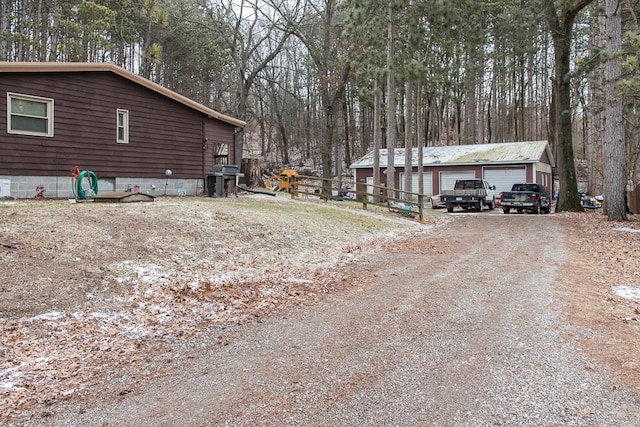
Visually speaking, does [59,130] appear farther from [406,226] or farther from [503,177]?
[503,177]

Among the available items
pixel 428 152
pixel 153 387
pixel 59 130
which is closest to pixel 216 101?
pixel 428 152

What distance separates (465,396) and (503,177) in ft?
93.4

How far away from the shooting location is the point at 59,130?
13391 mm

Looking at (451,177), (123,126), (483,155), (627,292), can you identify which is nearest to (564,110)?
(483,155)

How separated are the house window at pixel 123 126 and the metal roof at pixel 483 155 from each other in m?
17.3

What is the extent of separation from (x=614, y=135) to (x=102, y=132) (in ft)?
53.8

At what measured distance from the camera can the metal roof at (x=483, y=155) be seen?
28953 millimetres

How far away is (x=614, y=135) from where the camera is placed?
15.3m

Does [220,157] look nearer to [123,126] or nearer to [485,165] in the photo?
[123,126]

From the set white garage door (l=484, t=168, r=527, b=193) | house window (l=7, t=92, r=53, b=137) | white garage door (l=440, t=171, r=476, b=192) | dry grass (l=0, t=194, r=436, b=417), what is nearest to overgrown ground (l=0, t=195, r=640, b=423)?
dry grass (l=0, t=194, r=436, b=417)

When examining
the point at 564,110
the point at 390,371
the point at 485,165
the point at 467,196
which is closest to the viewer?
the point at 390,371

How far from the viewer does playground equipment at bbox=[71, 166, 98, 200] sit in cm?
1196

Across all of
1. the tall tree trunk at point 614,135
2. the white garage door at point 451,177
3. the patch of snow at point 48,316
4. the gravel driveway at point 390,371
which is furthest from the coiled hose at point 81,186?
the white garage door at point 451,177

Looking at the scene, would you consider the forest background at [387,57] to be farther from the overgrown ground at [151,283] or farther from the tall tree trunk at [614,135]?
the overgrown ground at [151,283]
